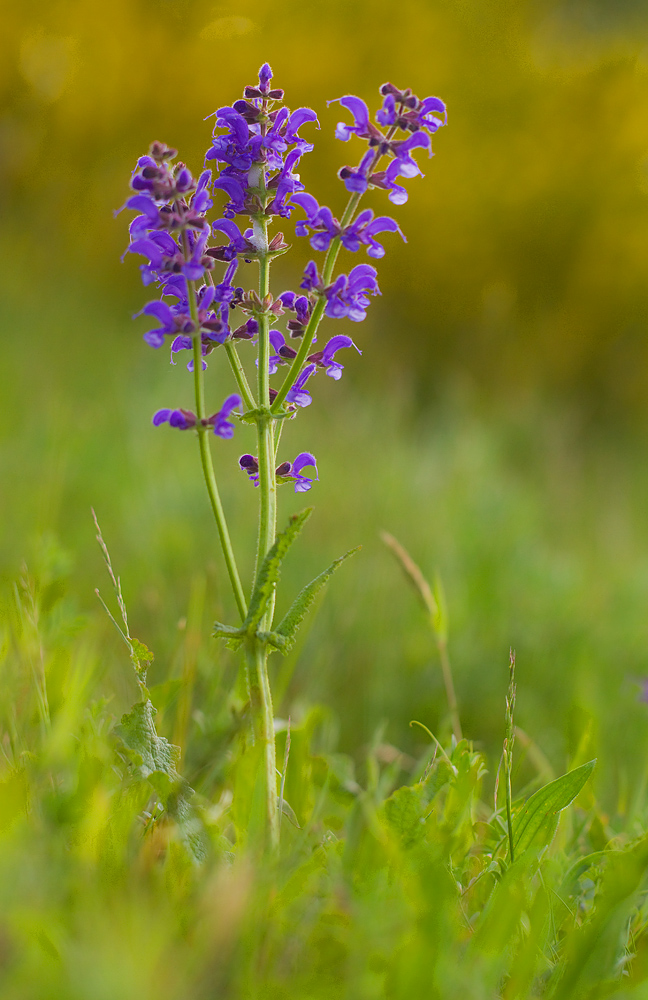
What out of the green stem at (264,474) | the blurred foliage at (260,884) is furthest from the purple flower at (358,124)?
the blurred foliage at (260,884)

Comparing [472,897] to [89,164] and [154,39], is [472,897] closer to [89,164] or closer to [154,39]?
[89,164]

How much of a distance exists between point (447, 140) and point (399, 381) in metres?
5.15

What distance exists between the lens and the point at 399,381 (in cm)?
494

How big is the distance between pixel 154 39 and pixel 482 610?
300 inches

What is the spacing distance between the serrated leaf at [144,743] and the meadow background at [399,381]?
0.17 meters

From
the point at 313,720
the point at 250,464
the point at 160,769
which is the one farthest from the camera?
the point at 313,720

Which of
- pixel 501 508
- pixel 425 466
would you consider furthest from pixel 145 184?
pixel 425 466

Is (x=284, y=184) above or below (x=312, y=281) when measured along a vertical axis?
above

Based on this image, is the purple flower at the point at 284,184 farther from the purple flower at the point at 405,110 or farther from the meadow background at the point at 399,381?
the meadow background at the point at 399,381

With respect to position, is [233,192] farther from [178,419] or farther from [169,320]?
[178,419]

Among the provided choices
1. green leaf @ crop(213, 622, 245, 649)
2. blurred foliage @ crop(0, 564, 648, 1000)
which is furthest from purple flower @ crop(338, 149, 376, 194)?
blurred foliage @ crop(0, 564, 648, 1000)

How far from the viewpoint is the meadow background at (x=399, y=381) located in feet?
7.80

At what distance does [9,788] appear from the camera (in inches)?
32.0

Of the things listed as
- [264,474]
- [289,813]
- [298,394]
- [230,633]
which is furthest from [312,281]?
[289,813]
